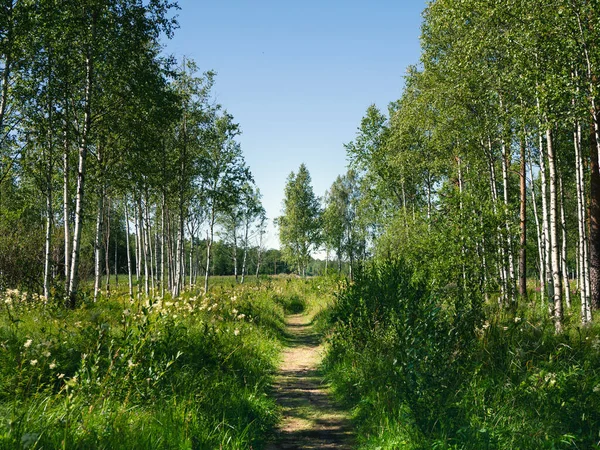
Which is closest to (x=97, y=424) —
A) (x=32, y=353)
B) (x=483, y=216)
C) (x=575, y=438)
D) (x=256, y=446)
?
(x=32, y=353)

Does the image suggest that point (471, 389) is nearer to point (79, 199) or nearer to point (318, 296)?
point (79, 199)

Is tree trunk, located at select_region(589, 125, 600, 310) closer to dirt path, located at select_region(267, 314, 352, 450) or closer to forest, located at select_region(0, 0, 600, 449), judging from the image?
forest, located at select_region(0, 0, 600, 449)

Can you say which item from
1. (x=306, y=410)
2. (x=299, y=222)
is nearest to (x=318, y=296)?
(x=306, y=410)

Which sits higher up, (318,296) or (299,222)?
(299,222)

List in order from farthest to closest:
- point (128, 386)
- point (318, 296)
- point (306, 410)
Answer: point (318, 296) → point (306, 410) → point (128, 386)

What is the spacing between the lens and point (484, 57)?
45.5ft

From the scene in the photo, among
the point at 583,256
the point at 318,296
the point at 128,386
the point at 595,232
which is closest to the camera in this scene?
the point at 128,386

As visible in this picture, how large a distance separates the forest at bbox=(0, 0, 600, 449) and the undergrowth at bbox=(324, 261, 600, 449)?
0.11 ft

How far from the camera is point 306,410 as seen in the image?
6730 millimetres

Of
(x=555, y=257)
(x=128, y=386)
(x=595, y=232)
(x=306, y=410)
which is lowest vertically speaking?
(x=306, y=410)

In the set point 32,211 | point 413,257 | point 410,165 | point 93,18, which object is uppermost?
point 93,18

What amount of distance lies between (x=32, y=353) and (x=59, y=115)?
9.29m

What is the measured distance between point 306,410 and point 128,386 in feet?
9.95

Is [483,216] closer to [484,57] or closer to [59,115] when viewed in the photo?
[484,57]
